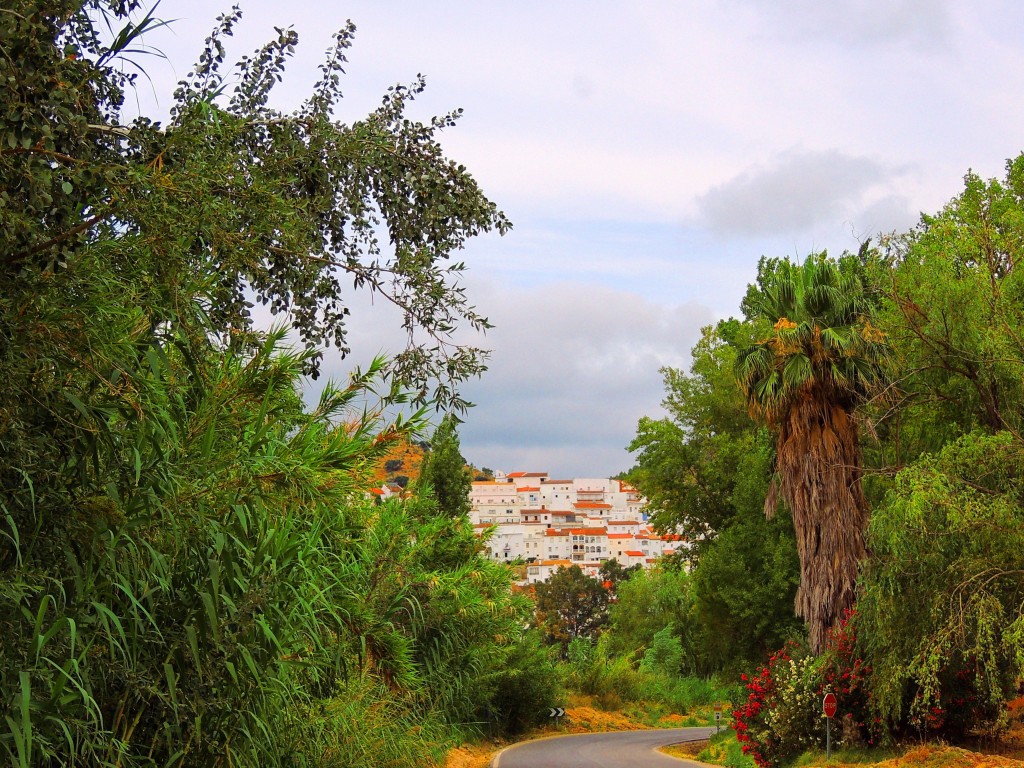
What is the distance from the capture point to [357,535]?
37.1 ft

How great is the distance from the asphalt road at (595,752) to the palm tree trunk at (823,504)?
4901 millimetres

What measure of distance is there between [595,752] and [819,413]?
34.5ft

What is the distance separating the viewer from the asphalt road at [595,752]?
→ 2372 centimetres

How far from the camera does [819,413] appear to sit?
24344 millimetres

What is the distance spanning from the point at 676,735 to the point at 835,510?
16.4m

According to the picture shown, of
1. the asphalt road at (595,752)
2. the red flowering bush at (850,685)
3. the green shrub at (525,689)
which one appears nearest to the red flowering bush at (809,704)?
the red flowering bush at (850,685)

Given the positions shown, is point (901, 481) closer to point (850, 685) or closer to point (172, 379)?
point (850, 685)

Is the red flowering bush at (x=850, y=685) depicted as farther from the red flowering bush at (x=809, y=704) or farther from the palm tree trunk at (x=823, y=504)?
the palm tree trunk at (x=823, y=504)

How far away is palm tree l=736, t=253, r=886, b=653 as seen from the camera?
77.2ft

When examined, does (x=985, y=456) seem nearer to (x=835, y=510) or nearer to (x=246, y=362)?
(x=835, y=510)

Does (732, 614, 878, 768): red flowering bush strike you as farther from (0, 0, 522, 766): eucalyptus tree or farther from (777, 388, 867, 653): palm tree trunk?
(0, 0, 522, 766): eucalyptus tree

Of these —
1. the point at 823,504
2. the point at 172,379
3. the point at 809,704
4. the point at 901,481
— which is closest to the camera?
the point at 172,379

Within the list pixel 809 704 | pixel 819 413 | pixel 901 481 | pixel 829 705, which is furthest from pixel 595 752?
pixel 901 481

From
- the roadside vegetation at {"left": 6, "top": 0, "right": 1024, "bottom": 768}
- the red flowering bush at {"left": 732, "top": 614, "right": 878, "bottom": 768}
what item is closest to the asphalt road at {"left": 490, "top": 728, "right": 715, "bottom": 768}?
the red flowering bush at {"left": 732, "top": 614, "right": 878, "bottom": 768}
